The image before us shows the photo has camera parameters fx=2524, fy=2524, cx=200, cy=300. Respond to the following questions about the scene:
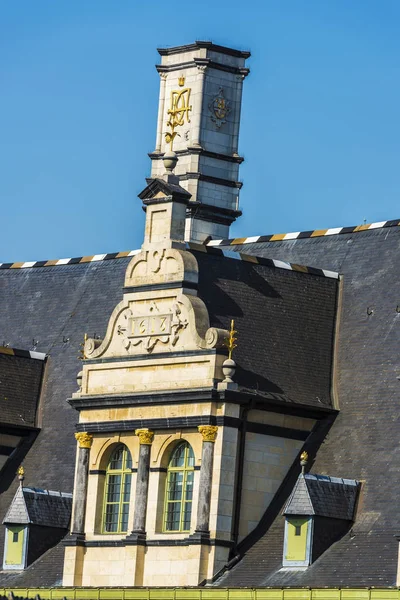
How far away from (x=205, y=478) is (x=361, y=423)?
5.31 m

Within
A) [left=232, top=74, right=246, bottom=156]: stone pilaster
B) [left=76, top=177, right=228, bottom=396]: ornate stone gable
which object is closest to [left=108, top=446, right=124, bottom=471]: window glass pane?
[left=76, top=177, right=228, bottom=396]: ornate stone gable

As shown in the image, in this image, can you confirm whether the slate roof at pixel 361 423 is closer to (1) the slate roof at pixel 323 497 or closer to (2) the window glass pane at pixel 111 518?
(1) the slate roof at pixel 323 497

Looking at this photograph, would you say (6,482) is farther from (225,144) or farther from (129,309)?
(225,144)

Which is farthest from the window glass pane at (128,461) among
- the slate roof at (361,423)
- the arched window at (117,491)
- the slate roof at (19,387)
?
the slate roof at (19,387)

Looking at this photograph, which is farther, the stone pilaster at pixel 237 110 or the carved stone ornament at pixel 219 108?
the stone pilaster at pixel 237 110

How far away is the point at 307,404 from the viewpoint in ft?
265

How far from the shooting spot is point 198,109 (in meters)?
103

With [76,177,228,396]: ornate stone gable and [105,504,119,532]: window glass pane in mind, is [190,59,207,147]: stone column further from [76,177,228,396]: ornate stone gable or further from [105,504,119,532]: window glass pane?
[105,504,119,532]: window glass pane

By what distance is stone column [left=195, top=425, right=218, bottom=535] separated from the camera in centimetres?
7875

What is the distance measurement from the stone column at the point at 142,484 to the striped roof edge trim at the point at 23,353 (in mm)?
12564

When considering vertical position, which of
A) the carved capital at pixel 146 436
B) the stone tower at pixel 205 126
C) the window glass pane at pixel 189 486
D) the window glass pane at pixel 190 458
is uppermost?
the stone tower at pixel 205 126

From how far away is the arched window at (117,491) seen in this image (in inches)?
3231

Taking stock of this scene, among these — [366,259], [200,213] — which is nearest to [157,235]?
[366,259]

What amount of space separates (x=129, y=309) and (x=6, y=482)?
1010 cm
